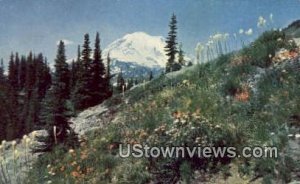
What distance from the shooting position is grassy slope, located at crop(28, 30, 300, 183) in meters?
9.12

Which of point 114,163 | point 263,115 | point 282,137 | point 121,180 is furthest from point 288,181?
point 114,163

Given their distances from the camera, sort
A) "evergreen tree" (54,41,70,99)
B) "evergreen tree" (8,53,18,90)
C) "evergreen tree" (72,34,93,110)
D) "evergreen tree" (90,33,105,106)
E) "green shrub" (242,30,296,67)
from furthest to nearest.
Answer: "evergreen tree" (8,53,18,90), "evergreen tree" (90,33,105,106), "evergreen tree" (72,34,93,110), "evergreen tree" (54,41,70,99), "green shrub" (242,30,296,67)

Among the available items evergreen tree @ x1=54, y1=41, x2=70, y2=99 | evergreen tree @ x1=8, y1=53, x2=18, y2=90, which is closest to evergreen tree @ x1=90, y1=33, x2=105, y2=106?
evergreen tree @ x1=54, y1=41, x2=70, y2=99

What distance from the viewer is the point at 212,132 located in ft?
32.5

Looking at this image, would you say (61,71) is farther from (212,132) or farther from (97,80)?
(212,132)

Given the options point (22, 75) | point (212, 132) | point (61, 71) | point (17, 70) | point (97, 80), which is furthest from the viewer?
point (17, 70)

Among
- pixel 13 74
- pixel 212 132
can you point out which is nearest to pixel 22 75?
pixel 13 74

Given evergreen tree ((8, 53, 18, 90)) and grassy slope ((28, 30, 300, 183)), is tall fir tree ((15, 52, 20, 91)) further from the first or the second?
grassy slope ((28, 30, 300, 183))

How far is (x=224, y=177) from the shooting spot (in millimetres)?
9031

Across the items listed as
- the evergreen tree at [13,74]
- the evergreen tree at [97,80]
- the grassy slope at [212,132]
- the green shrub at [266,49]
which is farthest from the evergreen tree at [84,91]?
the evergreen tree at [13,74]

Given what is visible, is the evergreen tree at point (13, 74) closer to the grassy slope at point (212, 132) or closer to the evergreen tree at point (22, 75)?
the evergreen tree at point (22, 75)

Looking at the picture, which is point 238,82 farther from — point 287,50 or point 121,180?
point 121,180

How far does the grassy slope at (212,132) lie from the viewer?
912 centimetres

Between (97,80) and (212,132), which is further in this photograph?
(97,80)
